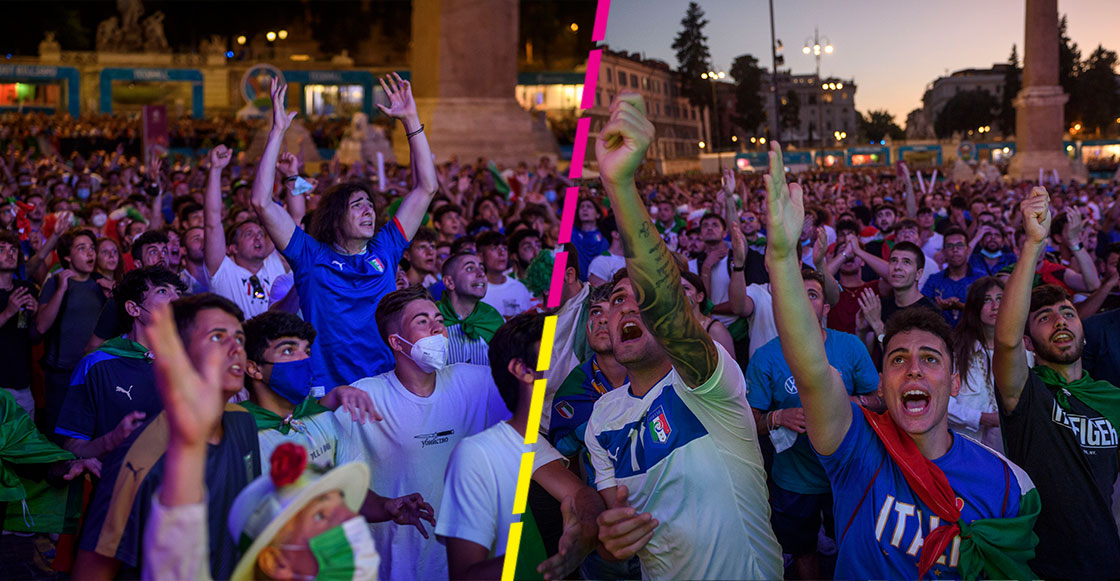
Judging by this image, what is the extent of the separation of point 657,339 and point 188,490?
132 centimetres

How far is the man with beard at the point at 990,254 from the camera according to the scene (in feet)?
26.3

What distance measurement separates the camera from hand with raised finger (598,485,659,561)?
8.42 feet

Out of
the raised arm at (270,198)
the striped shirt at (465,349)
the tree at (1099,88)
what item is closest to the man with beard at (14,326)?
the raised arm at (270,198)

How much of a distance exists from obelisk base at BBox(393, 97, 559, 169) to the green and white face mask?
21536mm

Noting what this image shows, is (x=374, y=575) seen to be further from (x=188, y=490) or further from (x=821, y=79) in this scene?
(x=821, y=79)

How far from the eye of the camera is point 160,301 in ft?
13.5

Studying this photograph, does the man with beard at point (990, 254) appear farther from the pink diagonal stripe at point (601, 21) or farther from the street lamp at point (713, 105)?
the pink diagonal stripe at point (601, 21)

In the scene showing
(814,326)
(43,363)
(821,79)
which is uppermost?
(821,79)

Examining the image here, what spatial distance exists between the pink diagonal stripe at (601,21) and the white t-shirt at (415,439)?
151 cm

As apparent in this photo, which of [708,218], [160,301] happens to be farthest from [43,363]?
[708,218]

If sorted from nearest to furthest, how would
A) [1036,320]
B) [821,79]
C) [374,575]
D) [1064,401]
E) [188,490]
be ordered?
[188,490] < [374,575] < [1064,401] < [1036,320] < [821,79]

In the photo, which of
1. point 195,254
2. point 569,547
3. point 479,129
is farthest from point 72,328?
point 479,129

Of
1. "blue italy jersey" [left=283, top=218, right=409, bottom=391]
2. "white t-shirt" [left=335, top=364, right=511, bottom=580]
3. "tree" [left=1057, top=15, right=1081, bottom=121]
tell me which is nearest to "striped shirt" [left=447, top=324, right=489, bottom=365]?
→ "blue italy jersey" [left=283, top=218, right=409, bottom=391]

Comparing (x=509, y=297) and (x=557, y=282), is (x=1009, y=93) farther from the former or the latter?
(x=557, y=282)
